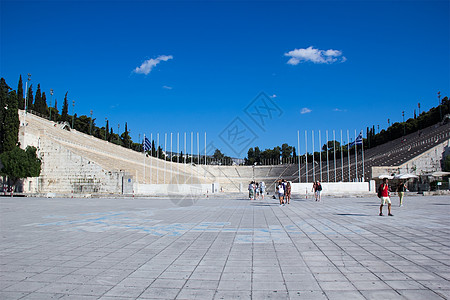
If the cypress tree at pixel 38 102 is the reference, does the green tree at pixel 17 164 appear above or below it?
below

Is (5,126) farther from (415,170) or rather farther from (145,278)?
(415,170)

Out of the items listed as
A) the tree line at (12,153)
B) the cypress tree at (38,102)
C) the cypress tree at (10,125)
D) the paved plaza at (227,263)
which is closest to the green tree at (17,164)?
the tree line at (12,153)

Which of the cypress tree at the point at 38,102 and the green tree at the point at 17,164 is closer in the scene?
the green tree at the point at 17,164

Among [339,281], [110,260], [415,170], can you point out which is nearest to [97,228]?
[110,260]

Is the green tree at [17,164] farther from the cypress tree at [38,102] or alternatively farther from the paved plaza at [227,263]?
the cypress tree at [38,102]

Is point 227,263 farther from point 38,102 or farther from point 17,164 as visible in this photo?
point 38,102

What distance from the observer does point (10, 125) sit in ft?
112

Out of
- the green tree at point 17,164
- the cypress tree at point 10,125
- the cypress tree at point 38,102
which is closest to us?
the green tree at point 17,164

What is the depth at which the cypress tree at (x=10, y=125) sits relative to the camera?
33.8m

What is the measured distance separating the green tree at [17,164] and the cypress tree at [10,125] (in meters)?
1.16

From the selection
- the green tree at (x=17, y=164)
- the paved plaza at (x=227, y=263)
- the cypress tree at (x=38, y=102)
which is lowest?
the paved plaza at (x=227, y=263)

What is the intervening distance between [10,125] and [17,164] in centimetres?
534

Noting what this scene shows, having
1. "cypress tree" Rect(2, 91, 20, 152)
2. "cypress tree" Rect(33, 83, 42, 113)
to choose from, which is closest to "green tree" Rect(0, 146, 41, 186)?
"cypress tree" Rect(2, 91, 20, 152)

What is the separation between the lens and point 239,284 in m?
4.30
